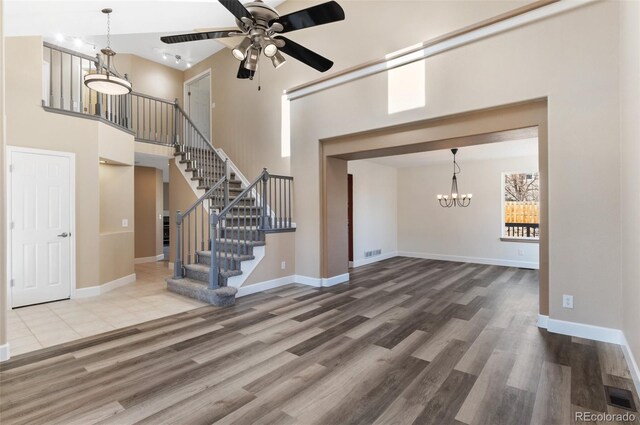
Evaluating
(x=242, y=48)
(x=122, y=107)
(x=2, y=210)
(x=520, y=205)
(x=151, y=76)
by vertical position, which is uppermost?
(x=151, y=76)

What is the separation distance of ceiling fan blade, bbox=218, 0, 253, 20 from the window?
716 centimetres

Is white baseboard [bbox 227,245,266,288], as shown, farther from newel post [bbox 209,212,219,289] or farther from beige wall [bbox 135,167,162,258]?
beige wall [bbox 135,167,162,258]

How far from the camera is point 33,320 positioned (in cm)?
378

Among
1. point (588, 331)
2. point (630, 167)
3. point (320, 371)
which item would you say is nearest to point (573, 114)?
point (630, 167)

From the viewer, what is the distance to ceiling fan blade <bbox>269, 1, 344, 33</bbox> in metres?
2.53

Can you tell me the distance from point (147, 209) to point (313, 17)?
733 cm

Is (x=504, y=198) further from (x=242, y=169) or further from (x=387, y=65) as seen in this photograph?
(x=242, y=169)

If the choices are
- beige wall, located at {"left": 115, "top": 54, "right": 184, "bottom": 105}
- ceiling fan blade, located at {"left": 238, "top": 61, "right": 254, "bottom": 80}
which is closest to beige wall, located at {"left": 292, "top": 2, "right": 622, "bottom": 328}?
ceiling fan blade, located at {"left": 238, "top": 61, "right": 254, "bottom": 80}

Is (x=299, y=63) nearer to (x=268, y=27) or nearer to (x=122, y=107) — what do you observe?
(x=268, y=27)

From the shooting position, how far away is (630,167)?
2.50 m

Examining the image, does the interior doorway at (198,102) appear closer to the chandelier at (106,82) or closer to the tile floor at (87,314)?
the chandelier at (106,82)

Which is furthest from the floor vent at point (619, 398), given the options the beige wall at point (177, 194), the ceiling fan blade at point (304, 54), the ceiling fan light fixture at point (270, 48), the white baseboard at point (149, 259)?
the white baseboard at point (149, 259)

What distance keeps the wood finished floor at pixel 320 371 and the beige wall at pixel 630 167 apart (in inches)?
19.2

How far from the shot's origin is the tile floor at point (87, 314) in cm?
327
